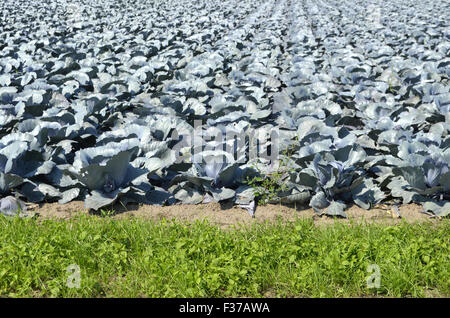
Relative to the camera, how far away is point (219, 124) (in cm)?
541

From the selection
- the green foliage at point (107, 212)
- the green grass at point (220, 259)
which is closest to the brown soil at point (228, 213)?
the green foliage at point (107, 212)

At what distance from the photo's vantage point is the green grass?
10.0 feet

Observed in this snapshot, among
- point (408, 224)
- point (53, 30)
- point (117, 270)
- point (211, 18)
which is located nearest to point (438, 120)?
point (408, 224)

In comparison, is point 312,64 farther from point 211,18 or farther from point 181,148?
point 211,18

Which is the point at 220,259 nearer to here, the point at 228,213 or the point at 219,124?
the point at 228,213

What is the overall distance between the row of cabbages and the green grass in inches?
18.8

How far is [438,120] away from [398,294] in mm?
3340

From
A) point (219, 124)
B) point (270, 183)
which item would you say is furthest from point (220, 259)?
point (219, 124)

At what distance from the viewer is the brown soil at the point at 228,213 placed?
13.0 ft

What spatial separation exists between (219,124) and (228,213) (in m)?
1.57

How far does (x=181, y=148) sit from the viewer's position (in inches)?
194

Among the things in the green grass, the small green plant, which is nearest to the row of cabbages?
the small green plant

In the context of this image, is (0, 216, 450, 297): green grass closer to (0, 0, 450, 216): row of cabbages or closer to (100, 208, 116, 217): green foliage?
(100, 208, 116, 217): green foliage

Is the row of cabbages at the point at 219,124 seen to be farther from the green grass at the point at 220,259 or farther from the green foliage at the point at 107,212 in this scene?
the green grass at the point at 220,259
